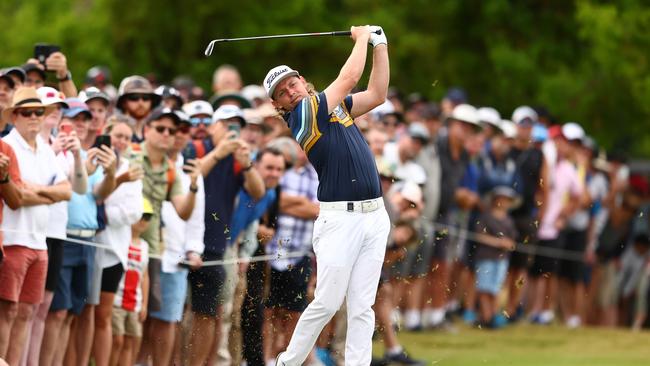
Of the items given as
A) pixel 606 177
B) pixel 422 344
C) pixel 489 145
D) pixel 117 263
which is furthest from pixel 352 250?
pixel 606 177

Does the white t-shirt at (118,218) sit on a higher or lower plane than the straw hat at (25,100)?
lower

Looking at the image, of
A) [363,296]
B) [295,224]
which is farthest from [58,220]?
[295,224]

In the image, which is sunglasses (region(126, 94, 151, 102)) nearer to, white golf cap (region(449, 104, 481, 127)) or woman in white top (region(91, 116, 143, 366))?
woman in white top (region(91, 116, 143, 366))

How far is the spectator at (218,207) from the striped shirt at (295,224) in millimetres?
719

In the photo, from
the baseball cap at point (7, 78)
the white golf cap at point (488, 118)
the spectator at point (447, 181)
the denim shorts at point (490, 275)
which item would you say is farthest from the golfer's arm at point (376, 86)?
the white golf cap at point (488, 118)

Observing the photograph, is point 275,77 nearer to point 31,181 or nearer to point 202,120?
point 31,181

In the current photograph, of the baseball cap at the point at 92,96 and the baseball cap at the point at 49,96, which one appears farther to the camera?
the baseball cap at the point at 92,96

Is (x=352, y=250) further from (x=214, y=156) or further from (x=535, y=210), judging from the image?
(x=535, y=210)

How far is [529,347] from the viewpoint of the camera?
60.3ft

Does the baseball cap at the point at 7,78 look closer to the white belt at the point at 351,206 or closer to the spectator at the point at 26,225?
the spectator at the point at 26,225

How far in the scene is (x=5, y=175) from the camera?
1196cm

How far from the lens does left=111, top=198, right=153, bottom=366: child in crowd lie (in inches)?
530

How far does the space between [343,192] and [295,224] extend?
3.81 m

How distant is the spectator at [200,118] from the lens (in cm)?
1502
